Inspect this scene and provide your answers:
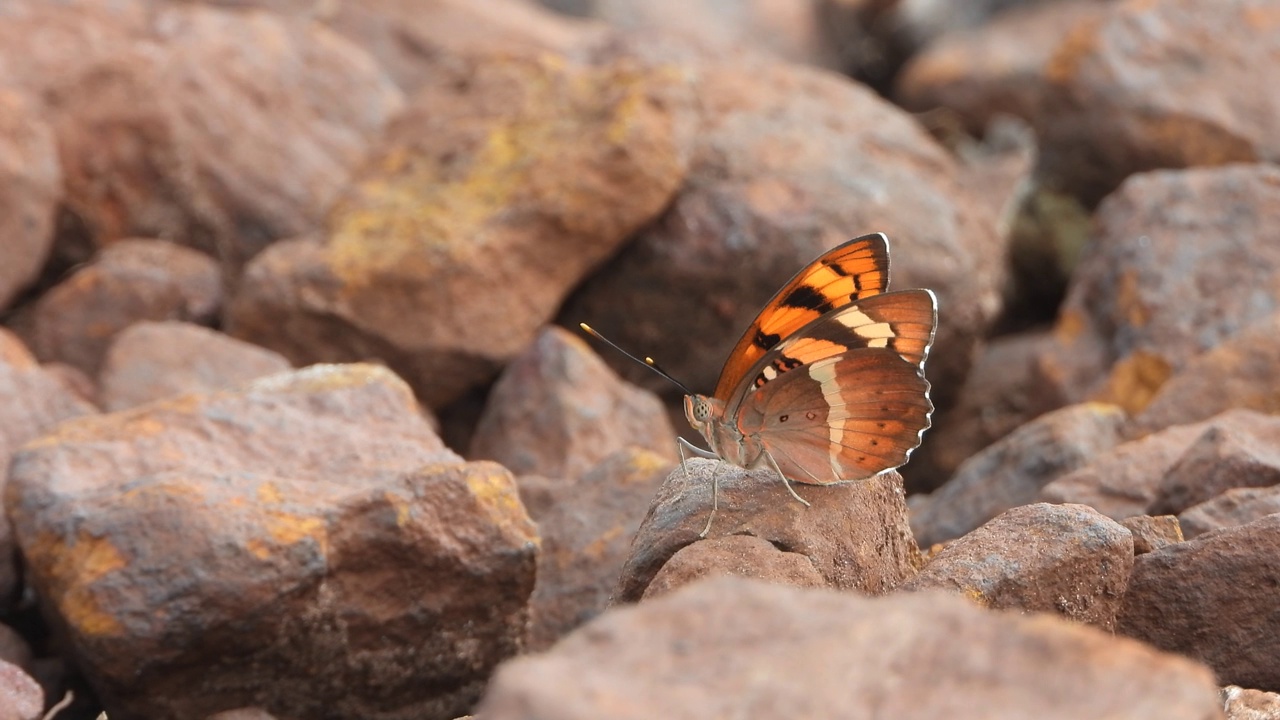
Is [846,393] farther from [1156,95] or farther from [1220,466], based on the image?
[1156,95]

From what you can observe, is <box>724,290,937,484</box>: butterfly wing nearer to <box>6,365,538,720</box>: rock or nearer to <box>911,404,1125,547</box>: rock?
<box>6,365,538,720</box>: rock

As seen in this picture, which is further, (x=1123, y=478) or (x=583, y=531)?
(x=583, y=531)

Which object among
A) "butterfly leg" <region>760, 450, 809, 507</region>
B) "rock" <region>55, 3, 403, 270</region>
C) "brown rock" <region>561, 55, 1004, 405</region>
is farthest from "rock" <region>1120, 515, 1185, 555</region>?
"rock" <region>55, 3, 403, 270</region>

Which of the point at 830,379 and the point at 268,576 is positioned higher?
the point at 830,379

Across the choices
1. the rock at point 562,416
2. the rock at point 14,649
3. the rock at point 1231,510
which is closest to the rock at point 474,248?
the rock at point 562,416

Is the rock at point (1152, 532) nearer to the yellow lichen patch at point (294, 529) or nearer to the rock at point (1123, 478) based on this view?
the rock at point (1123, 478)

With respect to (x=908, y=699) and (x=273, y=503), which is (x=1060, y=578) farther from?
(x=273, y=503)

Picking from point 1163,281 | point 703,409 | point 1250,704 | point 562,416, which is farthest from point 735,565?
point 1163,281

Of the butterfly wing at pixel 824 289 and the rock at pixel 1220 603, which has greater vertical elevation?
the butterfly wing at pixel 824 289
